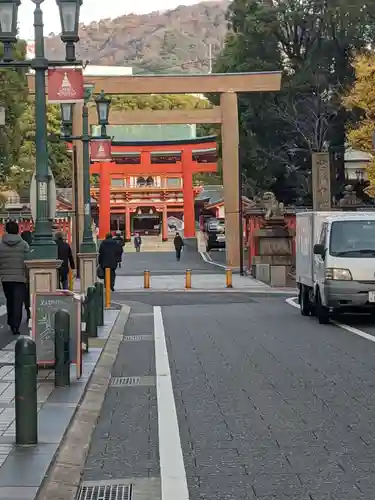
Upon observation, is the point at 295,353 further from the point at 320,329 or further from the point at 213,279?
the point at 213,279

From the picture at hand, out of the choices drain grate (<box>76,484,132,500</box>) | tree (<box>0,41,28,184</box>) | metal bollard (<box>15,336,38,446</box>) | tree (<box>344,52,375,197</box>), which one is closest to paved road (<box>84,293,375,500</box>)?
drain grate (<box>76,484,132,500</box>)

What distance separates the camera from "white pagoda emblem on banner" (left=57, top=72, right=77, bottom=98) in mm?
14047

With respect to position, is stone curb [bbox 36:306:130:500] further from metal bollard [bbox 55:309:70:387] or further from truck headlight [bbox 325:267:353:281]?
truck headlight [bbox 325:267:353:281]

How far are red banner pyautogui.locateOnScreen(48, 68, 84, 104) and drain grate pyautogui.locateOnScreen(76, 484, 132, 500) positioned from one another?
29.1 feet

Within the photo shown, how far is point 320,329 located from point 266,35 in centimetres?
3623

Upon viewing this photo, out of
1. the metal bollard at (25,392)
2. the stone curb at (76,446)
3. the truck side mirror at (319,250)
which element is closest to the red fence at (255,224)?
the truck side mirror at (319,250)

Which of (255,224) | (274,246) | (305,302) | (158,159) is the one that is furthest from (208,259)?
(305,302)

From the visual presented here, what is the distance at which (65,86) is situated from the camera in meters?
14.1

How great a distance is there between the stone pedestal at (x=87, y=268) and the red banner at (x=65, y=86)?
907 centimetres

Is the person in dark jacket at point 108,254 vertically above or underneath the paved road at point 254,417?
above

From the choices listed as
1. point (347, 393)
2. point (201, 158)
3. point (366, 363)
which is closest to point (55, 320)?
point (347, 393)

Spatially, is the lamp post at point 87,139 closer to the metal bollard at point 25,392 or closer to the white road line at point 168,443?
the white road line at point 168,443

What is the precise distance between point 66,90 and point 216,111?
102ft

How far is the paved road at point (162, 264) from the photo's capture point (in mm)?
45031
